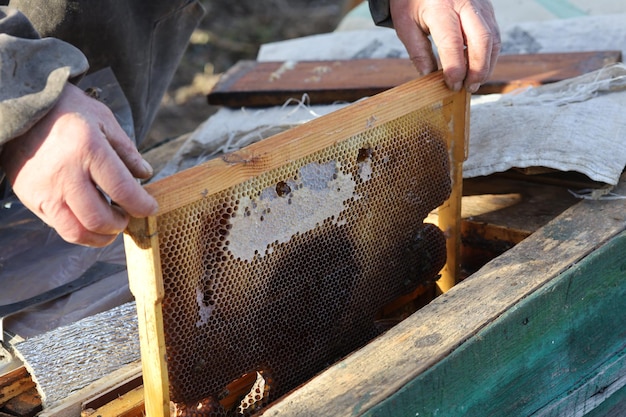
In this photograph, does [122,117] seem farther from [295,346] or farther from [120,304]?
[295,346]

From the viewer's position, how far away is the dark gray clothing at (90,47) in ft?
3.84

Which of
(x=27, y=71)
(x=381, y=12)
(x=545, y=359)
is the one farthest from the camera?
(x=381, y=12)

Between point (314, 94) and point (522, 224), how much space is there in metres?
0.97

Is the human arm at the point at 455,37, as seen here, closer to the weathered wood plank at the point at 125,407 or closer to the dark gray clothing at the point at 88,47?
the dark gray clothing at the point at 88,47

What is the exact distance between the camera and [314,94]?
2561mm

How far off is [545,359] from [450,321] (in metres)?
0.23

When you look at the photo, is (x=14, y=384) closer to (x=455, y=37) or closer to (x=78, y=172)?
(x=78, y=172)

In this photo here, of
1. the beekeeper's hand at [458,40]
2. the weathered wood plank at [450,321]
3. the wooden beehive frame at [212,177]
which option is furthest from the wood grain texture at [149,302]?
the beekeeper's hand at [458,40]

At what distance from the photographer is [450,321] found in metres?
1.34

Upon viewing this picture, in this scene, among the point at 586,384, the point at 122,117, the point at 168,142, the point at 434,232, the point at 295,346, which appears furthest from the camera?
the point at 168,142

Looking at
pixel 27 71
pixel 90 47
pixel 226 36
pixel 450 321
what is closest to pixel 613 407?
pixel 450 321

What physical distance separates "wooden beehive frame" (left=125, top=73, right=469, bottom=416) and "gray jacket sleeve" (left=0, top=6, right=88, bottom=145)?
0.64 feet

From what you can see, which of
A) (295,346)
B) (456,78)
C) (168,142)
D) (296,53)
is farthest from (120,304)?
(296,53)

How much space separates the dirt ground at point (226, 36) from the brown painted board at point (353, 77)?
8.17 feet
